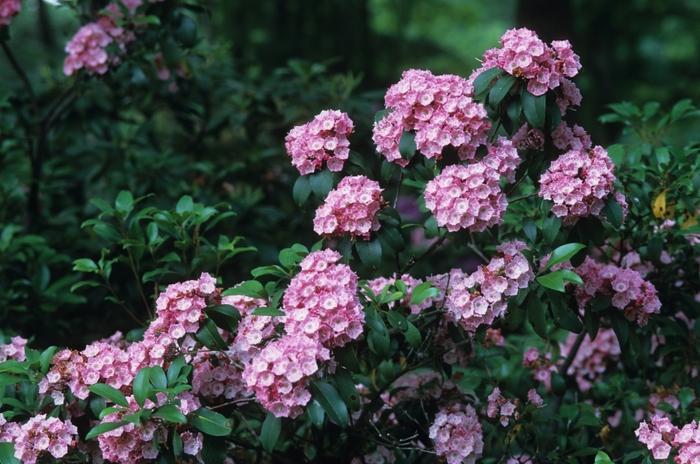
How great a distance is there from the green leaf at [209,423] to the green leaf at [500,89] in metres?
0.86

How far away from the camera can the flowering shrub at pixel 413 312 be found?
163cm

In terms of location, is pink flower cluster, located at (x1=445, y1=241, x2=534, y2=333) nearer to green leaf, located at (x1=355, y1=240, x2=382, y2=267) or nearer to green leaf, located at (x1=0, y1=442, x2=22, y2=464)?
green leaf, located at (x1=355, y1=240, x2=382, y2=267)

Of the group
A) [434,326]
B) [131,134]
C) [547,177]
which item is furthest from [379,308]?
[131,134]

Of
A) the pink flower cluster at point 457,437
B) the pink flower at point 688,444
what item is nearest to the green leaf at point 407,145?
the pink flower cluster at point 457,437

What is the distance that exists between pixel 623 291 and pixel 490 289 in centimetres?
35

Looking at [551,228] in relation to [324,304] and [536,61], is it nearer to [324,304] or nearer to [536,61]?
[536,61]

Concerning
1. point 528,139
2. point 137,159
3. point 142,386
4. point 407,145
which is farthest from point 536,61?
point 137,159

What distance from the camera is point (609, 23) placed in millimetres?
7629

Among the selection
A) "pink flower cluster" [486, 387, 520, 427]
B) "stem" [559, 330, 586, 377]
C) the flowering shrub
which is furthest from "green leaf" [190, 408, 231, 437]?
"stem" [559, 330, 586, 377]

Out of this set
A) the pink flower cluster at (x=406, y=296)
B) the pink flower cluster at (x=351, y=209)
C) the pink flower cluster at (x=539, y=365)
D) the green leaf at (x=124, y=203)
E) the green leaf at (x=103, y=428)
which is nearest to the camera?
the green leaf at (x=103, y=428)

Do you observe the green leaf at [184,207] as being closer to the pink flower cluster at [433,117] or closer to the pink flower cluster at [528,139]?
the pink flower cluster at [433,117]

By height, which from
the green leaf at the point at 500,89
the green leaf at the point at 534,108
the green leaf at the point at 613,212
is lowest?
the green leaf at the point at 613,212

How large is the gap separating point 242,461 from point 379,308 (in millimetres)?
637

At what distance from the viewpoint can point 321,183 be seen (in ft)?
6.10
